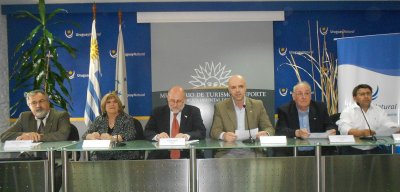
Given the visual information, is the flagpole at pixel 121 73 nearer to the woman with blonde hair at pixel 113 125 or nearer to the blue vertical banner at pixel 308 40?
the woman with blonde hair at pixel 113 125

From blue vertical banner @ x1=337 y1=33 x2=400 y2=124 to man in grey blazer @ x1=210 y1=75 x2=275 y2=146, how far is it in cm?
199

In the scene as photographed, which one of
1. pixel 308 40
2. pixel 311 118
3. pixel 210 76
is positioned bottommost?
pixel 311 118

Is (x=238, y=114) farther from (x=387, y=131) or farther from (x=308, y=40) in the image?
(x=308, y=40)

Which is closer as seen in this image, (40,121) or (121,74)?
(40,121)

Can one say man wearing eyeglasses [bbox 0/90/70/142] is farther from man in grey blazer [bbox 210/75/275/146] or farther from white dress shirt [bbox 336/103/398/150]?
white dress shirt [bbox 336/103/398/150]

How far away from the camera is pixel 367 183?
10.4 feet

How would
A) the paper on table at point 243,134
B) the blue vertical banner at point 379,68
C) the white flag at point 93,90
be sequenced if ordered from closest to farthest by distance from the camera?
the paper on table at point 243,134
the blue vertical banner at point 379,68
the white flag at point 93,90

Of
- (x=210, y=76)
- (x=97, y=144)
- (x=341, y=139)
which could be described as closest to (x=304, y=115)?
(x=341, y=139)

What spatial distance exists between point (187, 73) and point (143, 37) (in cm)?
82

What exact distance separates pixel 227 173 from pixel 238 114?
88cm

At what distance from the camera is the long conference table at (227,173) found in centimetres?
310

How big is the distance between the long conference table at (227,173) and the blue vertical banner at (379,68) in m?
2.31

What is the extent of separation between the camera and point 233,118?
3.86m

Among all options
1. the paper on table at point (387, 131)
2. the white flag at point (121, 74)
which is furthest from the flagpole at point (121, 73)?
the paper on table at point (387, 131)
